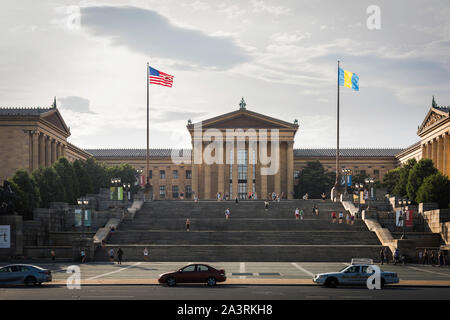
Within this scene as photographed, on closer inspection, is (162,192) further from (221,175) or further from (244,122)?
(244,122)

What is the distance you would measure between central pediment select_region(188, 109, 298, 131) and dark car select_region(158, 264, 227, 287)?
9130 cm

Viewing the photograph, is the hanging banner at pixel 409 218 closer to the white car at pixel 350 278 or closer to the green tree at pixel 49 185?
the white car at pixel 350 278

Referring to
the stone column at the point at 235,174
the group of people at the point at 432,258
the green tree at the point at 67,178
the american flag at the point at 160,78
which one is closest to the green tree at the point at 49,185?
the green tree at the point at 67,178

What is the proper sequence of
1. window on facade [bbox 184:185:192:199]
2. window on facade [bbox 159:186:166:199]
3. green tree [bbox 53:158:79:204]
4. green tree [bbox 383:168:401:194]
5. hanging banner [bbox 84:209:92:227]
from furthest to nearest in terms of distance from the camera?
window on facade [bbox 159:186:166:199] → window on facade [bbox 184:185:192:199] → green tree [bbox 383:168:401:194] → green tree [bbox 53:158:79:204] → hanging banner [bbox 84:209:92:227]

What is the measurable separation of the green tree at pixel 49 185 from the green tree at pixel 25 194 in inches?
203

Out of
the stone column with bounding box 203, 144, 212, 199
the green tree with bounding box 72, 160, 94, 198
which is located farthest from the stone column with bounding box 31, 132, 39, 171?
the stone column with bounding box 203, 144, 212, 199

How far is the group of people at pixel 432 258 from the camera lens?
5219 centimetres

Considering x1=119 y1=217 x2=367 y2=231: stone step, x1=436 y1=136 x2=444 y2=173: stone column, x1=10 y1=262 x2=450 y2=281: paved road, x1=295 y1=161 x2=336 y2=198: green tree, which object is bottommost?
x1=10 y1=262 x2=450 y2=281: paved road

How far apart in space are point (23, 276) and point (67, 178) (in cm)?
5227

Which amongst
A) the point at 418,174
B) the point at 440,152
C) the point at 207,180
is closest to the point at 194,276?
the point at 418,174

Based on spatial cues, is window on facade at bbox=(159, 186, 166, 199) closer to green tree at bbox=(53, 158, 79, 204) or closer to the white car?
green tree at bbox=(53, 158, 79, 204)

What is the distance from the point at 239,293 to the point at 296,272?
540 inches

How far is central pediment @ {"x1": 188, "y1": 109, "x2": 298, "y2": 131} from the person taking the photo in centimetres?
12656

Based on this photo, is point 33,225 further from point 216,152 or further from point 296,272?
point 216,152
